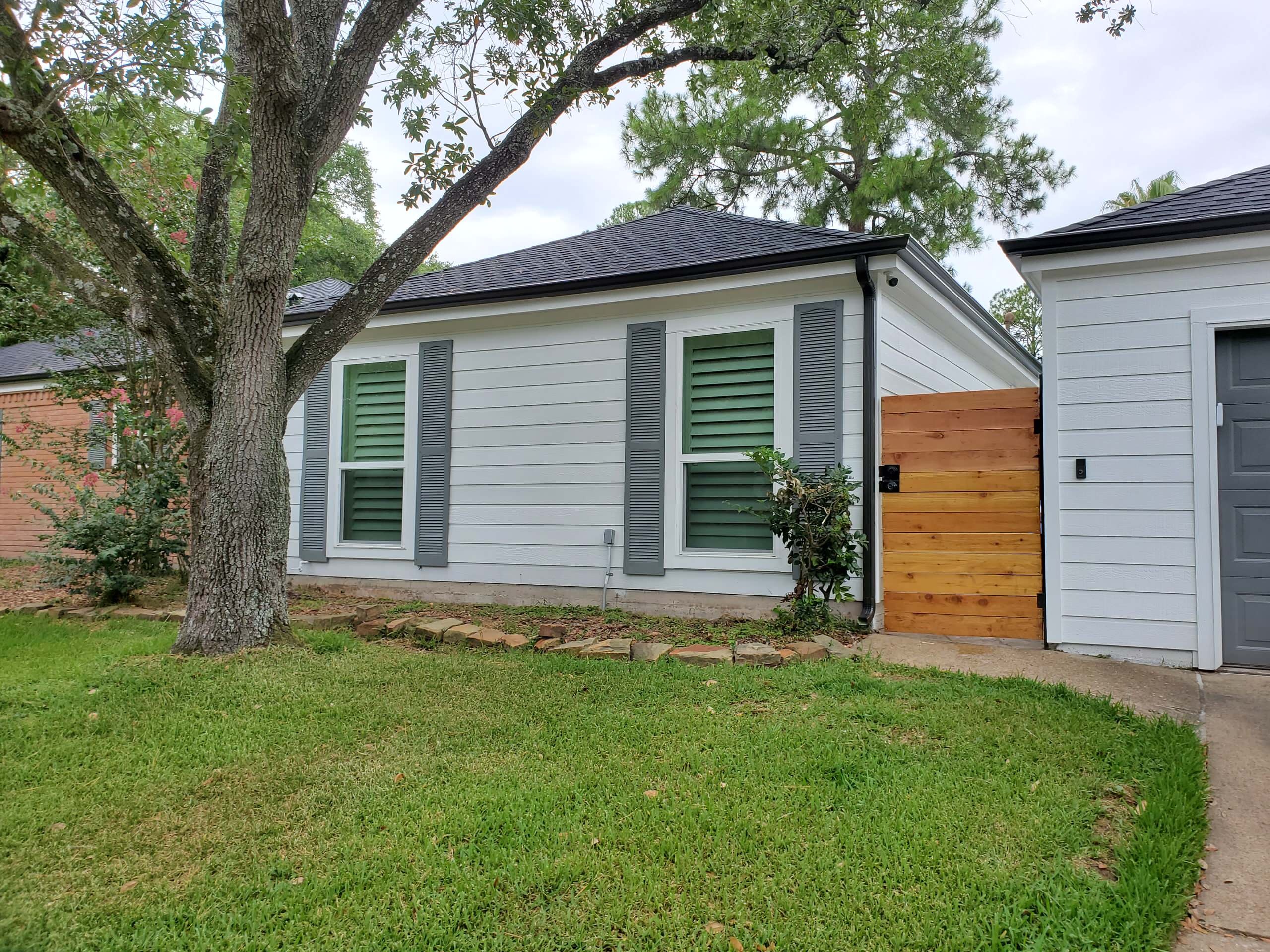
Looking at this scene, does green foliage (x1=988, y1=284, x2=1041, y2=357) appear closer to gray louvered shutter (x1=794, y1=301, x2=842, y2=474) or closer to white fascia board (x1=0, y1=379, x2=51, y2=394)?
gray louvered shutter (x1=794, y1=301, x2=842, y2=474)

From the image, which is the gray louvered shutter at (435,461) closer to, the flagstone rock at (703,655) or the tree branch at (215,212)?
the tree branch at (215,212)

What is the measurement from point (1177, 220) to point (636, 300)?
3668 mm

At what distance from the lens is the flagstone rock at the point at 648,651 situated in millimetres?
4387

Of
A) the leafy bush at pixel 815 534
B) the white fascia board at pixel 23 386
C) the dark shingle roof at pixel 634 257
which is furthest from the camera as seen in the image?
the white fascia board at pixel 23 386

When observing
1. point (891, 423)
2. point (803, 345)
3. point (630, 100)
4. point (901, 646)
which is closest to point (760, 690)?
point (901, 646)

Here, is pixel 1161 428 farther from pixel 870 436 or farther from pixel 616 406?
pixel 616 406

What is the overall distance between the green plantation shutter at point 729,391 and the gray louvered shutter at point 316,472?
380 cm

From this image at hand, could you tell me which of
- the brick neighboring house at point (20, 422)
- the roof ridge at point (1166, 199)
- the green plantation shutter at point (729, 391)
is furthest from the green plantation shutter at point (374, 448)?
the brick neighboring house at point (20, 422)

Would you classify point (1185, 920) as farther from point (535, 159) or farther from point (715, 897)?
point (535, 159)

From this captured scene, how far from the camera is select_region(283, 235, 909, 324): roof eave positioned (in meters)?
5.16

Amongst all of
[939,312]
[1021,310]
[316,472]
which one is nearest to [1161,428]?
[939,312]

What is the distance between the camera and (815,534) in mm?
4961

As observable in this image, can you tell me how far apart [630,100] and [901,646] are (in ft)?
49.7

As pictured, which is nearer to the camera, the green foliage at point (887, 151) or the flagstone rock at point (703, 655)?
the flagstone rock at point (703, 655)
